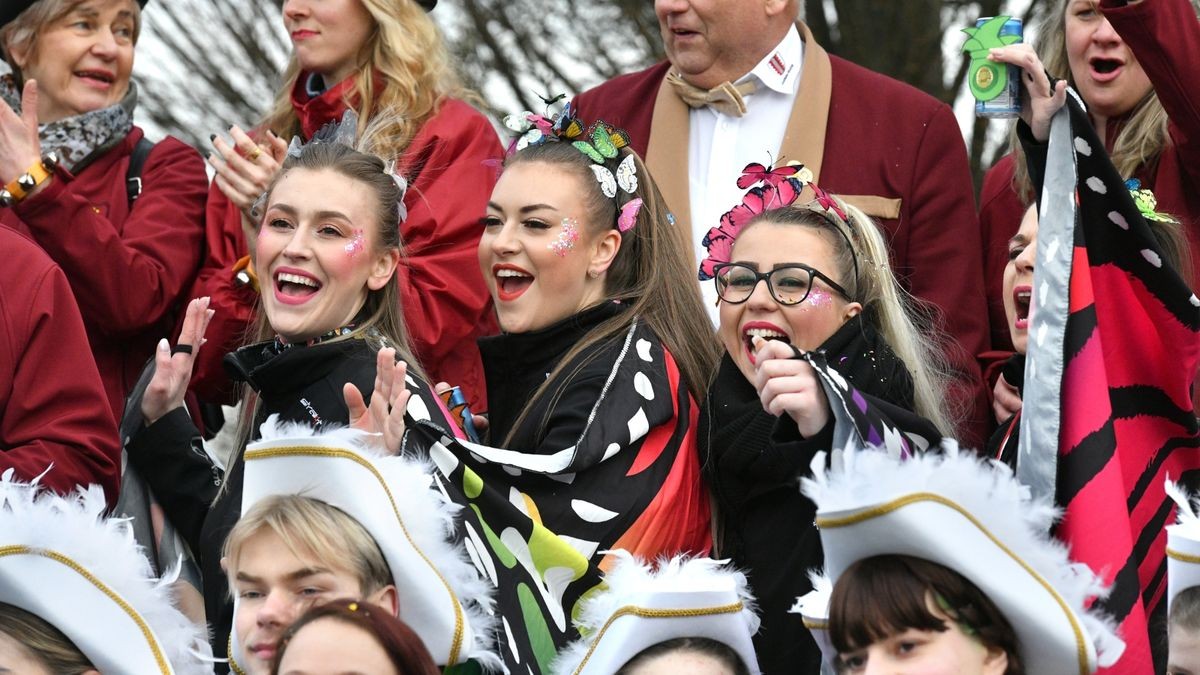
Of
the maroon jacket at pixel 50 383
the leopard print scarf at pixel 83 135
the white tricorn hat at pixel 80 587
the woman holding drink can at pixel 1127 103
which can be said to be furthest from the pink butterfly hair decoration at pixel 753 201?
the leopard print scarf at pixel 83 135

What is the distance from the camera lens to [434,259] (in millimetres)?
6492

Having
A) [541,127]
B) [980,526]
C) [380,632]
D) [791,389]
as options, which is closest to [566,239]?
[541,127]

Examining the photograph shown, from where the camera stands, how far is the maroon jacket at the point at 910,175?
6.38 metres

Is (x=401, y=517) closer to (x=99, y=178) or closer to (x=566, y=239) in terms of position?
(x=566, y=239)

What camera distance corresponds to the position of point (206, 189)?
704 centimetres

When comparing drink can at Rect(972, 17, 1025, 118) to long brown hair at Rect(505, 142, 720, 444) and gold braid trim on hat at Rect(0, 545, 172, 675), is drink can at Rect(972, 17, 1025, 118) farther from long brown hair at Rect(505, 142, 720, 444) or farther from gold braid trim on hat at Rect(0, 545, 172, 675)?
gold braid trim on hat at Rect(0, 545, 172, 675)

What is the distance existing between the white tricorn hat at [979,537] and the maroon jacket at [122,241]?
295 cm

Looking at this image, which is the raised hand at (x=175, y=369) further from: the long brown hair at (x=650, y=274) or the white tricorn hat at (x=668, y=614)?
the white tricorn hat at (x=668, y=614)

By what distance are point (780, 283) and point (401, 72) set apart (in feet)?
5.94

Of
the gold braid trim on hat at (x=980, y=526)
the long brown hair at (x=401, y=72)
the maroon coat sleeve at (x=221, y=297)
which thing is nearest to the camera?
the gold braid trim on hat at (x=980, y=526)

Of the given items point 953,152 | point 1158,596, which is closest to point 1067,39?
point 953,152

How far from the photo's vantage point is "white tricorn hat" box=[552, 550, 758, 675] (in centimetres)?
464

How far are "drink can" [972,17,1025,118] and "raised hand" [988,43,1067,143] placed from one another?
0.02 m

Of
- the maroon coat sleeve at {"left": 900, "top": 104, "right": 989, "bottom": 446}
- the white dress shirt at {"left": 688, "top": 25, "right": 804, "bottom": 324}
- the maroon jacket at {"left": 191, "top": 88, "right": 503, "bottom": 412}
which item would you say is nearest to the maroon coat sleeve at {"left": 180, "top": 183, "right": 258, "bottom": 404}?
the maroon jacket at {"left": 191, "top": 88, "right": 503, "bottom": 412}
